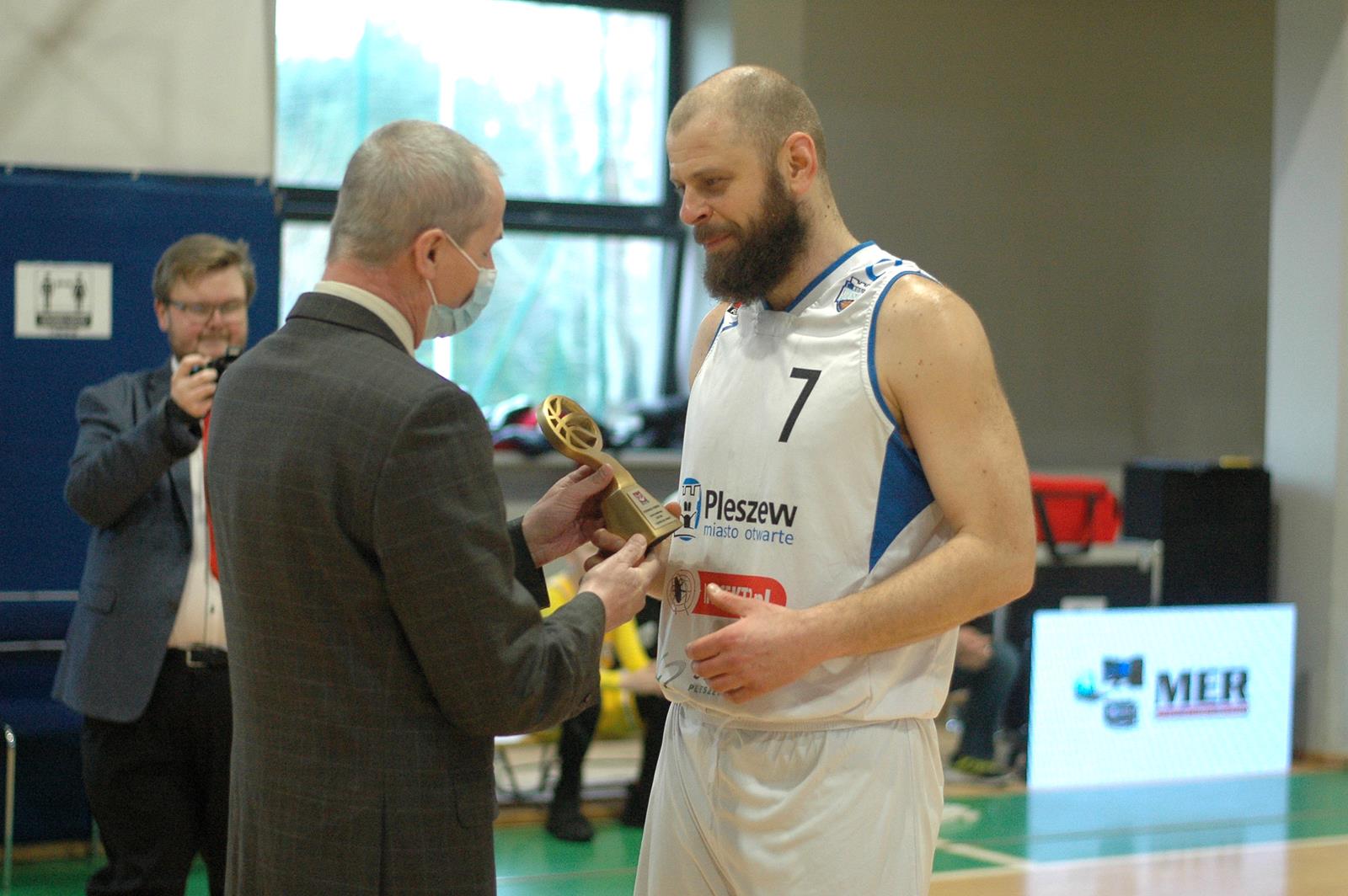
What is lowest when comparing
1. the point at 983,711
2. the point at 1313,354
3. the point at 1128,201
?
the point at 983,711

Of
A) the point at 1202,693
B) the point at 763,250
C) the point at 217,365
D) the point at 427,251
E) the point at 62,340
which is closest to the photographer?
the point at 427,251

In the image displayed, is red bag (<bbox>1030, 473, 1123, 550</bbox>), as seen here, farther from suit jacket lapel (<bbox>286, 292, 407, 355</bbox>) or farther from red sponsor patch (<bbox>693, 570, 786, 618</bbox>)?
suit jacket lapel (<bbox>286, 292, 407, 355</bbox>)

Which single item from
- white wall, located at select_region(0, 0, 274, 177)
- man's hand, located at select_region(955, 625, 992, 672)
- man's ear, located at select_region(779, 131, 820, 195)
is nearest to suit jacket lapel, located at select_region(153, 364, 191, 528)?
man's ear, located at select_region(779, 131, 820, 195)

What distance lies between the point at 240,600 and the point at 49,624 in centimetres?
353

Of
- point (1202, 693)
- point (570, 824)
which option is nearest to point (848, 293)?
point (570, 824)

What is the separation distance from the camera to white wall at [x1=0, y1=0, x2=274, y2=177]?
5.09 meters

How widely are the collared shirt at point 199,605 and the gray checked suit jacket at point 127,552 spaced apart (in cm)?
2

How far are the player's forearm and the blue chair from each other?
12.0ft

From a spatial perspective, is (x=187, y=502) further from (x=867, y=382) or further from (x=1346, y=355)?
(x=1346, y=355)

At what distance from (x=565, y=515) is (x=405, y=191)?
0.65 metres

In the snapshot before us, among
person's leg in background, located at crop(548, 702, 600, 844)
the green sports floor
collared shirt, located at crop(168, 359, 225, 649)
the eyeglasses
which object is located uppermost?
the eyeglasses

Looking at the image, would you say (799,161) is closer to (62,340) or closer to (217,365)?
(217,365)

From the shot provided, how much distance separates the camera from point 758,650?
195 cm

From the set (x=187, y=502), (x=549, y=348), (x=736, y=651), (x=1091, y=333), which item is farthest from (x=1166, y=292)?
(x=736, y=651)
